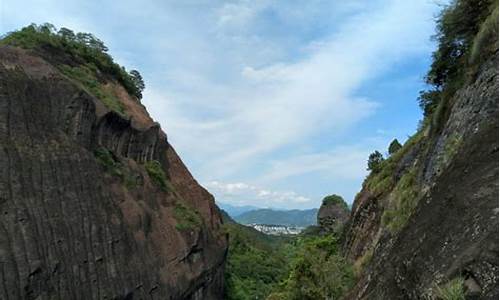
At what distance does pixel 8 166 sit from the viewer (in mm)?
23250

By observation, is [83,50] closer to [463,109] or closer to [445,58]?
[445,58]

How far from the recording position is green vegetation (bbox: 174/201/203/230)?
129 ft

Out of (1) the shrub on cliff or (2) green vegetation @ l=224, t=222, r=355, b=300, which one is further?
(1) the shrub on cliff

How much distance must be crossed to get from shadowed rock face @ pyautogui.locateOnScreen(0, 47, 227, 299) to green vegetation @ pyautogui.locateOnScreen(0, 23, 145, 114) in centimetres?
577

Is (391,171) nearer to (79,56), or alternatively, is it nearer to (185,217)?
(185,217)

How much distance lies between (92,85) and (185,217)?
15.4 m

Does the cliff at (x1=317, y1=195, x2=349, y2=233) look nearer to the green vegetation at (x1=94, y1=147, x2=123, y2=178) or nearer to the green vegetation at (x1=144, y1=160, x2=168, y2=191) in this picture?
the green vegetation at (x1=144, y1=160, x2=168, y2=191)

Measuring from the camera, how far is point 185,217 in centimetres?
4091

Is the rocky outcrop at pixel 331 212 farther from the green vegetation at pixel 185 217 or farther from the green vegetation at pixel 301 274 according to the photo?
the green vegetation at pixel 185 217

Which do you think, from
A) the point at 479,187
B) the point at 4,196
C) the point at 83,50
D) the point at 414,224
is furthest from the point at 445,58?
the point at 83,50

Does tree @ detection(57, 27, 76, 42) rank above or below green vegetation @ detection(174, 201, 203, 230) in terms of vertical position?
above

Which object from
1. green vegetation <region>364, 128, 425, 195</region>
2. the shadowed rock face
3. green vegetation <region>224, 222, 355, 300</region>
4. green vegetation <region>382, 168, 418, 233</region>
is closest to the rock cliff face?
green vegetation <region>382, 168, 418, 233</region>

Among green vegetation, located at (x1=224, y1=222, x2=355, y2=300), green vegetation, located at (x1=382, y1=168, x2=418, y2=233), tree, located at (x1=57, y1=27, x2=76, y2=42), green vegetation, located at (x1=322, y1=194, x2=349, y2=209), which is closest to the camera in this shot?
green vegetation, located at (x1=382, y1=168, x2=418, y2=233)

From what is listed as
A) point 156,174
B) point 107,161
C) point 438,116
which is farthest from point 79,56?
point 438,116
